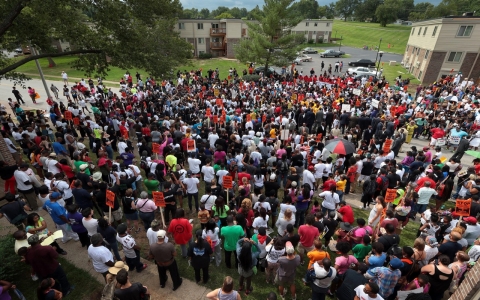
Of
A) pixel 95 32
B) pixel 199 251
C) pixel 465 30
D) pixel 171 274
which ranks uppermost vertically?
pixel 465 30

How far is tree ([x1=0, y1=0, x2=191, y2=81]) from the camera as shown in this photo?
11312 millimetres

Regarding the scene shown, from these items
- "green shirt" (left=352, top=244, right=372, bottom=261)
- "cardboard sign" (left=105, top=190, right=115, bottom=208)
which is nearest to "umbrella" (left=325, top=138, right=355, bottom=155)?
"green shirt" (left=352, top=244, right=372, bottom=261)

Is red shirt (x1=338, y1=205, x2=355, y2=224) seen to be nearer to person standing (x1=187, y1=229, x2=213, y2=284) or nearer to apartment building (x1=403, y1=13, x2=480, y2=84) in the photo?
person standing (x1=187, y1=229, x2=213, y2=284)

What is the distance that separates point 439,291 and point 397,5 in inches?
4079

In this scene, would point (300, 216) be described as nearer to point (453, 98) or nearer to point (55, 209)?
point (55, 209)

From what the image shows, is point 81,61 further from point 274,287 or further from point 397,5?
point 397,5

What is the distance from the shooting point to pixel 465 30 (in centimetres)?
2661

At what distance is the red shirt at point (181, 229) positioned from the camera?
6.26 metres

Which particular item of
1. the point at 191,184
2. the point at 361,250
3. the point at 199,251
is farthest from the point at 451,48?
the point at 199,251

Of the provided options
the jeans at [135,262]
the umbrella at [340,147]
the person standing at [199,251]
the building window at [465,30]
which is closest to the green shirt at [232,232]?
the person standing at [199,251]

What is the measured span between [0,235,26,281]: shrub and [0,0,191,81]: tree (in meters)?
7.74

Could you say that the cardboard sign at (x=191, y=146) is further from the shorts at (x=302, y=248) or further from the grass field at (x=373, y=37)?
the grass field at (x=373, y=37)

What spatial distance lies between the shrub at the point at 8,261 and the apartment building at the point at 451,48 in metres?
37.4

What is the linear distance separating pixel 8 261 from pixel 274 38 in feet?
111
